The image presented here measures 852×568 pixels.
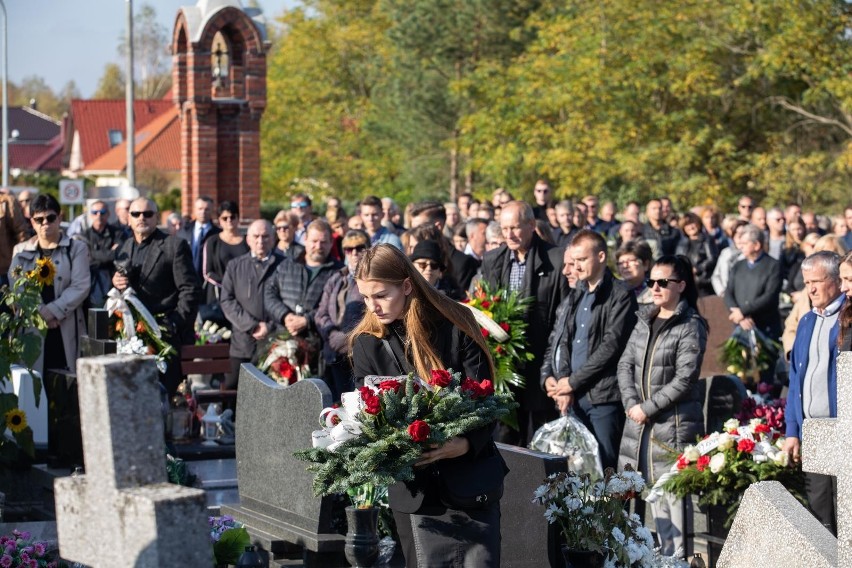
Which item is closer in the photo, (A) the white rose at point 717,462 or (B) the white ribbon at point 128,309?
(A) the white rose at point 717,462

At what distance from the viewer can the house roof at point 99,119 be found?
295ft

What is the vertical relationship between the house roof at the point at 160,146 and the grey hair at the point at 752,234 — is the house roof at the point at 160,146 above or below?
above

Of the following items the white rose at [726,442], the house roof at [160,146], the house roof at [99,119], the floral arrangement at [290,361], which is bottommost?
the white rose at [726,442]

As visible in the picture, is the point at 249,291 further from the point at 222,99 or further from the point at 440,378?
the point at 222,99

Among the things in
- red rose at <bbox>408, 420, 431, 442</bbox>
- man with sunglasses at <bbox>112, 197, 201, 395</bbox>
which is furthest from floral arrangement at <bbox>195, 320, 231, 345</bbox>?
red rose at <bbox>408, 420, 431, 442</bbox>

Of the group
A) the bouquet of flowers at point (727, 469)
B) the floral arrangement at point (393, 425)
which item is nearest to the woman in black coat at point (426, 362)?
the floral arrangement at point (393, 425)

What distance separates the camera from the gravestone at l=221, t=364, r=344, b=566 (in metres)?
7.07

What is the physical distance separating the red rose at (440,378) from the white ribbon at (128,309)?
6.10 metres

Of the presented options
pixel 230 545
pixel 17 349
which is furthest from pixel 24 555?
pixel 17 349

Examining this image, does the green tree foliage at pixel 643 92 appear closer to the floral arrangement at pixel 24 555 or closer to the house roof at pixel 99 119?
the floral arrangement at pixel 24 555

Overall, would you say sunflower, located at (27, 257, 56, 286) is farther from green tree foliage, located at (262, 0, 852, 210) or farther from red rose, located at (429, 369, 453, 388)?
green tree foliage, located at (262, 0, 852, 210)

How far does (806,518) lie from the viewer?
185 inches

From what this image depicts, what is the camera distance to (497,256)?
1024 cm

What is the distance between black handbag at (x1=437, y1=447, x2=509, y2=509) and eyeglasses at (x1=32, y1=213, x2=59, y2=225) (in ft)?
21.6
